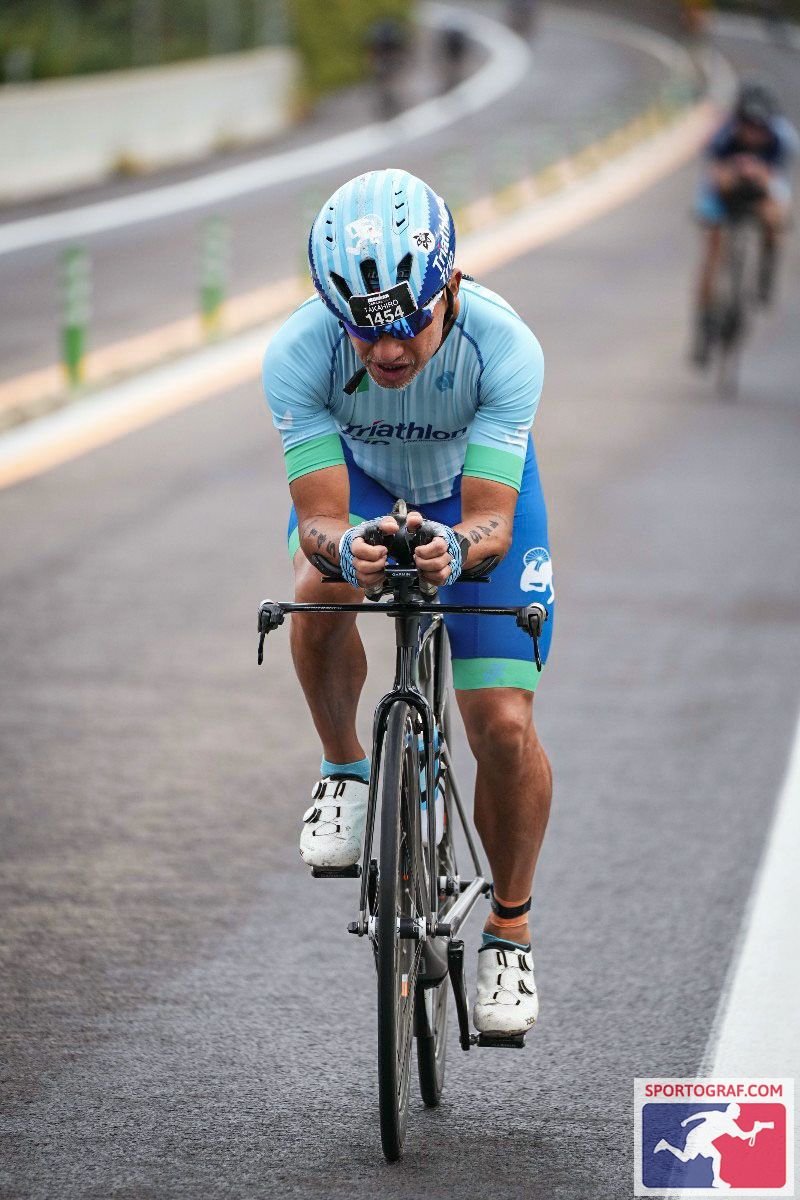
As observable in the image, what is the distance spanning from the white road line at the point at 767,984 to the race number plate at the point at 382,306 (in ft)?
6.30

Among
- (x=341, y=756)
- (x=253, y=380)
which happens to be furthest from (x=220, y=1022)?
(x=253, y=380)

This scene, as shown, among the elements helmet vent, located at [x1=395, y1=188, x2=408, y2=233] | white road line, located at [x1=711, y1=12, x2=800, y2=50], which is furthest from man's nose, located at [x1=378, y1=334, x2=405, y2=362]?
white road line, located at [x1=711, y1=12, x2=800, y2=50]

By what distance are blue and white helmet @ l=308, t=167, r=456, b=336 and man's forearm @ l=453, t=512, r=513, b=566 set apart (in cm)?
47

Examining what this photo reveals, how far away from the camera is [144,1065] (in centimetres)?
484

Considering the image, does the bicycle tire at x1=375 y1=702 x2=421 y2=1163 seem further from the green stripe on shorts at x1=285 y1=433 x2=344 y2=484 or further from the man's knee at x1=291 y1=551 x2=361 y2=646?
the green stripe on shorts at x1=285 y1=433 x2=344 y2=484

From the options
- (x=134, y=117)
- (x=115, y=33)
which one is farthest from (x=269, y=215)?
(x=115, y=33)

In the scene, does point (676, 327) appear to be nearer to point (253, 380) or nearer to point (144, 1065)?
point (253, 380)

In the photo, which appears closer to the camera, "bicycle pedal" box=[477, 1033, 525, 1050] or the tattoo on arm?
the tattoo on arm

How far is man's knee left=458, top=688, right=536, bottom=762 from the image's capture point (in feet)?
15.6

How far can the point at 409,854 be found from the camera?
4.49 meters

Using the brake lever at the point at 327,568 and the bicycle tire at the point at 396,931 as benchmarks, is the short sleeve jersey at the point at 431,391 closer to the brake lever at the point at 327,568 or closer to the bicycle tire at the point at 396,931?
the brake lever at the point at 327,568

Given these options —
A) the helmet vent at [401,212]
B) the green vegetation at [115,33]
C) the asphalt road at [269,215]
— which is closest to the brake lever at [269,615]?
the helmet vent at [401,212]

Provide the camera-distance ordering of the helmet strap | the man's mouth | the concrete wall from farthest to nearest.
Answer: the concrete wall
the helmet strap
the man's mouth

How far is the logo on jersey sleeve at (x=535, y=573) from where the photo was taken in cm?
491
